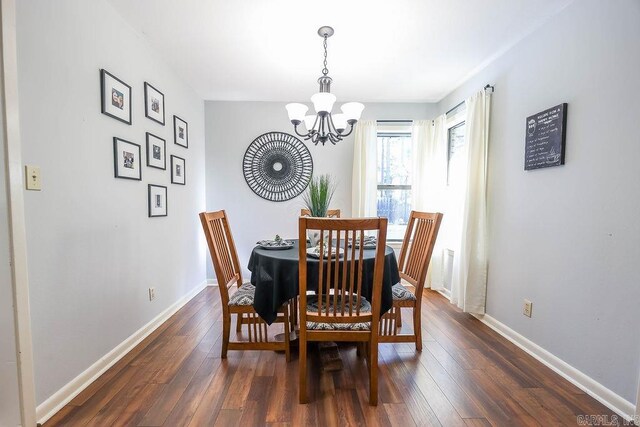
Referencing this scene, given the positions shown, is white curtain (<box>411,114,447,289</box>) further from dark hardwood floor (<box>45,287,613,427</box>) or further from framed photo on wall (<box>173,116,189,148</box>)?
framed photo on wall (<box>173,116,189,148</box>)

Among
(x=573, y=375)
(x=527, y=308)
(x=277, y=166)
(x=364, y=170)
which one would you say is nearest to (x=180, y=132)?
(x=277, y=166)

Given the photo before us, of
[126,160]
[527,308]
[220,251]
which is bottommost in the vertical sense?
[527,308]

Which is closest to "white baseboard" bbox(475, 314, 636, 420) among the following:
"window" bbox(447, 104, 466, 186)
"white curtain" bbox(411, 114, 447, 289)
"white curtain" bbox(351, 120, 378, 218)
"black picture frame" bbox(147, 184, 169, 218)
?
"white curtain" bbox(411, 114, 447, 289)

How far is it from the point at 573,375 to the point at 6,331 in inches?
119

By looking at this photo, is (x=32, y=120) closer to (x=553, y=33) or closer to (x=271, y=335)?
(x=271, y=335)

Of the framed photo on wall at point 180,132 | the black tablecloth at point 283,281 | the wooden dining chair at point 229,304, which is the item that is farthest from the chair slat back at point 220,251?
the framed photo on wall at point 180,132

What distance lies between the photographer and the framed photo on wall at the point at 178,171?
2.80 meters

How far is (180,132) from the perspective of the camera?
9.76 ft

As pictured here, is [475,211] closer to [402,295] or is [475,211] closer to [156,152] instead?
[402,295]

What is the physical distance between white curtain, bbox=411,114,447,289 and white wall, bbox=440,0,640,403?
99cm

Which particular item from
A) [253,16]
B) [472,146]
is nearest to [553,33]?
[472,146]

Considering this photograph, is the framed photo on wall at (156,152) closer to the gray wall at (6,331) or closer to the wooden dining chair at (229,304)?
the wooden dining chair at (229,304)

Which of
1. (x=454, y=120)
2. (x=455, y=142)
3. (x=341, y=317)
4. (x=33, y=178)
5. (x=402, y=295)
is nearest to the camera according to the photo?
(x=33, y=178)

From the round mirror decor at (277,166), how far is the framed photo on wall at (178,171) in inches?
32.0
